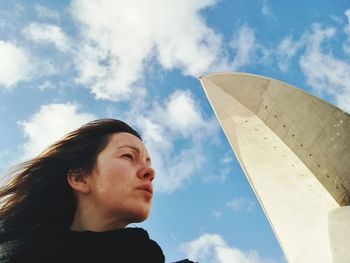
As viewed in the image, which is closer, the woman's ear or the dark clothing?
the dark clothing

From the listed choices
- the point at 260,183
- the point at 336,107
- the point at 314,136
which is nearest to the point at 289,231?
the point at 260,183

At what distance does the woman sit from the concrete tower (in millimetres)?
7841

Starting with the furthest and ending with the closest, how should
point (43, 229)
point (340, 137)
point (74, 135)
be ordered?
point (340, 137) → point (74, 135) → point (43, 229)

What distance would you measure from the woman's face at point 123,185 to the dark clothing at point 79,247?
16 centimetres

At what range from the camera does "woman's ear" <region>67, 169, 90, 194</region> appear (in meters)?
1.97

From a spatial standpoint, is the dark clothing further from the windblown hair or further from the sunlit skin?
the windblown hair

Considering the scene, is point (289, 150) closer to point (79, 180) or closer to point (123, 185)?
point (79, 180)

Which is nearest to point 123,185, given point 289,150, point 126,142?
point 126,142

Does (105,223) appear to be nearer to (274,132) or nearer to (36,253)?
(36,253)

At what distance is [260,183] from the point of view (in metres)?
11.0

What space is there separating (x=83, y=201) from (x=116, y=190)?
274mm

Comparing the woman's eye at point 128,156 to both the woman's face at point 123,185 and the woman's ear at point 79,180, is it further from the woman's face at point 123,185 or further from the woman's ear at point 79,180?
the woman's ear at point 79,180

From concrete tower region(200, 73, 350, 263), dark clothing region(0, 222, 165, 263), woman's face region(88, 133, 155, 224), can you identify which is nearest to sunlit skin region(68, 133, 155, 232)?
woman's face region(88, 133, 155, 224)

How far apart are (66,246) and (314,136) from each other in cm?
967
